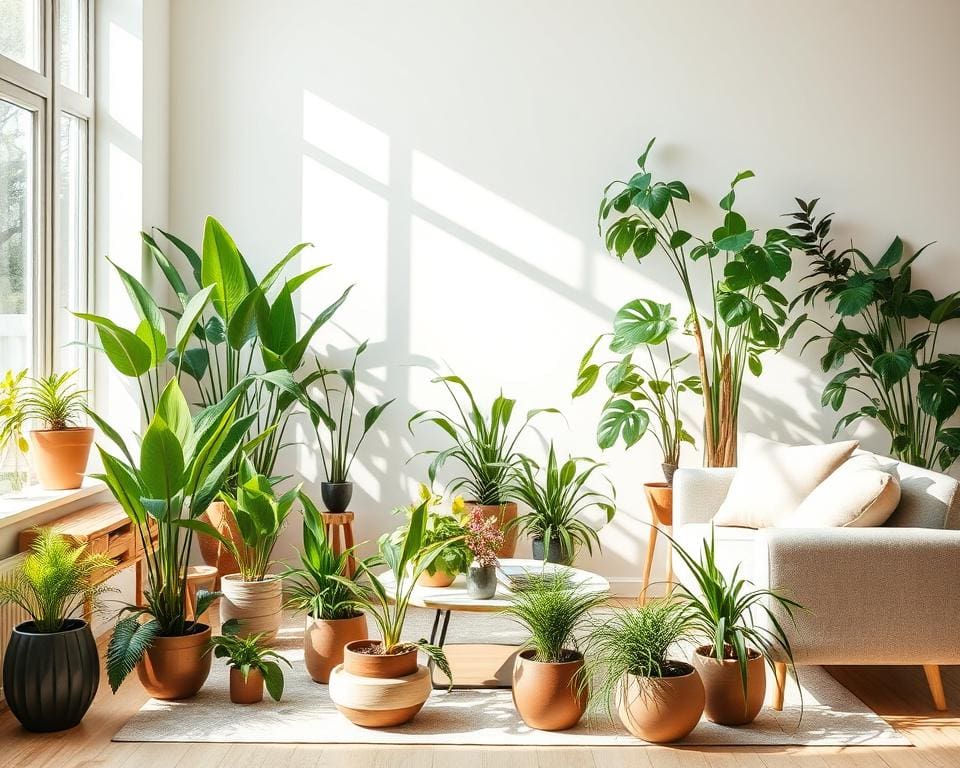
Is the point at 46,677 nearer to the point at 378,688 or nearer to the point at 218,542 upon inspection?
the point at 378,688

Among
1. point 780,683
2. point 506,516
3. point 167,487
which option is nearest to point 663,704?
point 780,683

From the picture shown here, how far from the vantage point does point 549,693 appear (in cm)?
290

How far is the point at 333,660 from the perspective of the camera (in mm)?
3303

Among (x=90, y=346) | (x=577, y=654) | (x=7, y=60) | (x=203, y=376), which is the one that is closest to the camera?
(x=577, y=654)

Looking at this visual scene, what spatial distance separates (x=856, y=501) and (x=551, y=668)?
1220 millimetres

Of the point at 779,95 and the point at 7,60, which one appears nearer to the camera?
the point at 7,60

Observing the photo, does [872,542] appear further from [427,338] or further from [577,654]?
[427,338]

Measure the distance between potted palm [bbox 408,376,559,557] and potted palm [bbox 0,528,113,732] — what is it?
1.75 meters

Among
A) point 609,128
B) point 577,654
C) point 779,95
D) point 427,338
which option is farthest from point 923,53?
point 577,654


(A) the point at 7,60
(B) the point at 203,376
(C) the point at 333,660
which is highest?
(A) the point at 7,60

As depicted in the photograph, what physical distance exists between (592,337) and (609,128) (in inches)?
40.0

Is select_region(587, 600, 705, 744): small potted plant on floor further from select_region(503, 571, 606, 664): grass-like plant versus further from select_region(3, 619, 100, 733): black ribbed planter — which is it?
select_region(3, 619, 100, 733): black ribbed planter

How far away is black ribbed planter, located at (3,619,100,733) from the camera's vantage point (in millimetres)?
2846

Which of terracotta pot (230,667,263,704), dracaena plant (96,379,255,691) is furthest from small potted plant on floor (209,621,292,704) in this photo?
dracaena plant (96,379,255,691)
